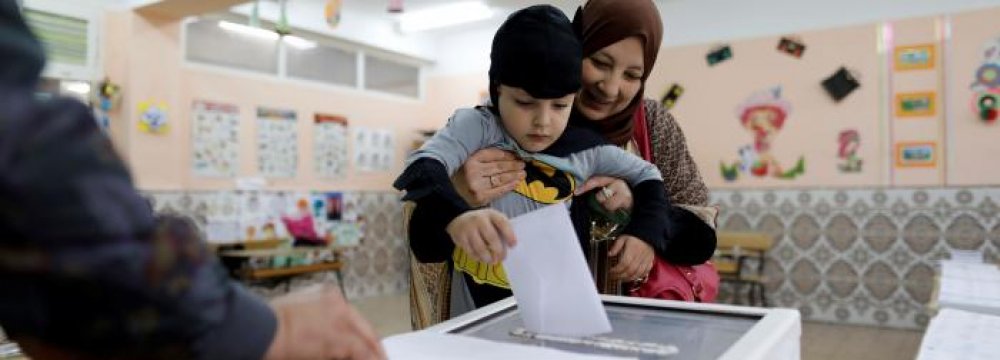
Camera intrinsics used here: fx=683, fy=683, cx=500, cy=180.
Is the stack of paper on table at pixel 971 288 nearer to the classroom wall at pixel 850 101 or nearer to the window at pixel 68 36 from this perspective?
the classroom wall at pixel 850 101

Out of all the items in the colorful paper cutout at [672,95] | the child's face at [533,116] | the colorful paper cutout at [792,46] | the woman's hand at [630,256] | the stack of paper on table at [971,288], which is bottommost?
the stack of paper on table at [971,288]

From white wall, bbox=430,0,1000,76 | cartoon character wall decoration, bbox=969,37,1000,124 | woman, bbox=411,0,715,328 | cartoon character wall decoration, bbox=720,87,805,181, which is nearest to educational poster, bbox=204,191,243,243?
white wall, bbox=430,0,1000,76

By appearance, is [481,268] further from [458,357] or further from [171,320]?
[171,320]

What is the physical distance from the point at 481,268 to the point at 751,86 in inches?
184

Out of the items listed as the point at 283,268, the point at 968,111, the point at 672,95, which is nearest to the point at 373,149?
the point at 283,268

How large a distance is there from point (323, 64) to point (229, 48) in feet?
2.96

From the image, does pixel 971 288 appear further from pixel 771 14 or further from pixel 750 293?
pixel 771 14

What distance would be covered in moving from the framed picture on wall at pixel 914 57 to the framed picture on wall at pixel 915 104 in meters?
0.18

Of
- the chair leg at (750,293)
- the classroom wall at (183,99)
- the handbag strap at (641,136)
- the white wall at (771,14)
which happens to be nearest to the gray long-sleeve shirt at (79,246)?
the handbag strap at (641,136)

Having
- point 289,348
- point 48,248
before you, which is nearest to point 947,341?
point 289,348

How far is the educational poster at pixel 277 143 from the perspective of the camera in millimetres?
5664

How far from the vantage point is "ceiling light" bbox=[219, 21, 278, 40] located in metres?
5.45

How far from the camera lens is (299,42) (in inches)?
237

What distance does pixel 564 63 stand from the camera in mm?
958
